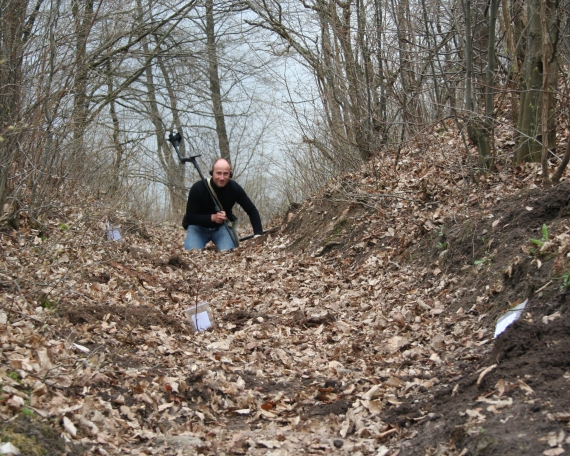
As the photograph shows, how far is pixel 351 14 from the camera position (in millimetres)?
9289

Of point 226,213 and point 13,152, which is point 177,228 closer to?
point 226,213

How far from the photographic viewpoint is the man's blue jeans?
9.58 meters

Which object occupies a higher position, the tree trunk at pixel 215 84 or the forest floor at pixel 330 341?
the tree trunk at pixel 215 84

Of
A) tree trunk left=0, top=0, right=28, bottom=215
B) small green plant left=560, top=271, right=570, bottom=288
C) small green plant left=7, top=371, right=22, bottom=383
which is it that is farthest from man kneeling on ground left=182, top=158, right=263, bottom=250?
small green plant left=560, top=271, right=570, bottom=288

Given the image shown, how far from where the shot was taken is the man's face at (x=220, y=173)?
31.2 ft

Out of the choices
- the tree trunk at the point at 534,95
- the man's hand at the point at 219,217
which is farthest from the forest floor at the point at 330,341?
the man's hand at the point at 219,217

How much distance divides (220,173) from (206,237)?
1062 mm

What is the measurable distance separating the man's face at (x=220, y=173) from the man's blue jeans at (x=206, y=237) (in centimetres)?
71

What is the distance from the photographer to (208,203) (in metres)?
9.79

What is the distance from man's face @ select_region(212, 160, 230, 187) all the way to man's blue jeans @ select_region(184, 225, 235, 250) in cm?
71

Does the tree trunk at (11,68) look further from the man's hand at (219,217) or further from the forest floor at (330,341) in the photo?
the man's hand at (219,217)

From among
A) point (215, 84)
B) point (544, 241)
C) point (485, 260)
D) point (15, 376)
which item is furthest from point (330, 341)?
point (215, 84)

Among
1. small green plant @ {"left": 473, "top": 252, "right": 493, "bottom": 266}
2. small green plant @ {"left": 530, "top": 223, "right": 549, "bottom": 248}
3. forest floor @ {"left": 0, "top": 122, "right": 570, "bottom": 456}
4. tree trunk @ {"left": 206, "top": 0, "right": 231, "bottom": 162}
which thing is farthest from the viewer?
tree trunk @ {"left": 206, "top": 0, "right": 231, "bottom": 162}

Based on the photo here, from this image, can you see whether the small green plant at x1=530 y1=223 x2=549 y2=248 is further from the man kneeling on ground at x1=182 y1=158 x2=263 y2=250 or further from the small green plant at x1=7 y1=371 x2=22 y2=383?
the man kneeling on ground at x1=182 y1=158 x2=263 y2=250
